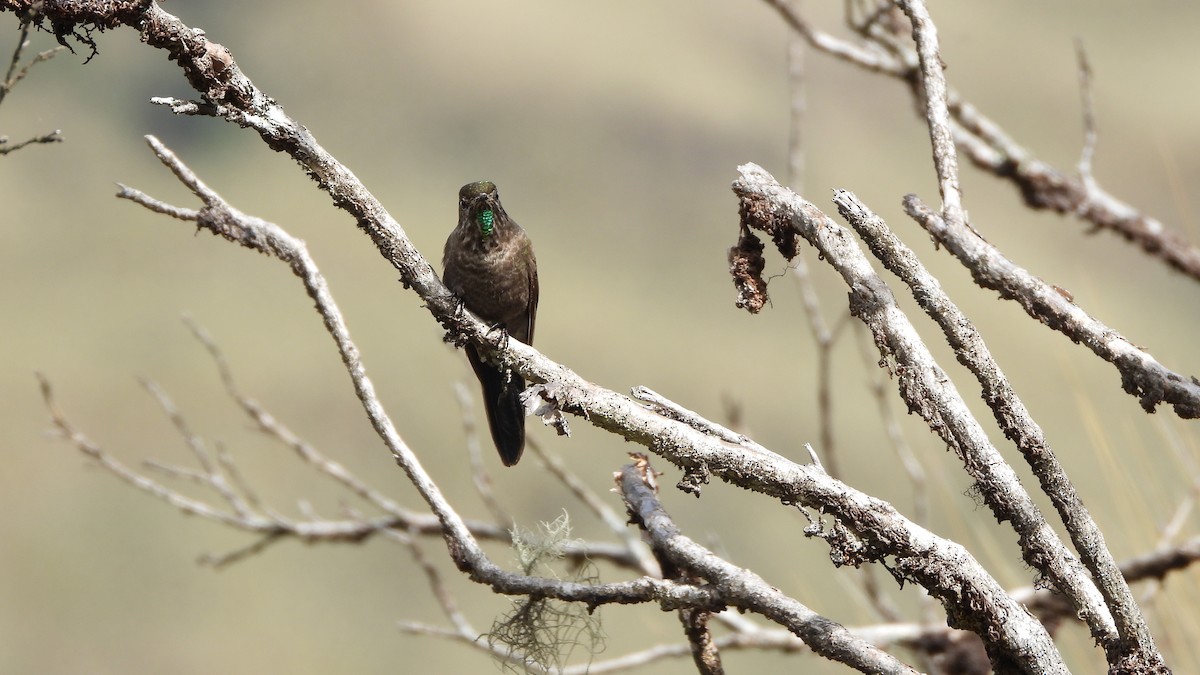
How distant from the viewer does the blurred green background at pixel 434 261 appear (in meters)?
45.1

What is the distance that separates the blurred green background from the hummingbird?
26.4 meters

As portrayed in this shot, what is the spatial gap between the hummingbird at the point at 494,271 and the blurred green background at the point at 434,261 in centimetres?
2640

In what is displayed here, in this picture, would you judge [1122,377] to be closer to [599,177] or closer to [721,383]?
[721,383]

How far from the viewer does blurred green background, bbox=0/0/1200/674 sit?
148 feet

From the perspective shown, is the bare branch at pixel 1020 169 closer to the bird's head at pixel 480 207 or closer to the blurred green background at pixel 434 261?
the bird's head at pixel 480 207

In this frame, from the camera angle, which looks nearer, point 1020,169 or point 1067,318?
point 1067,318

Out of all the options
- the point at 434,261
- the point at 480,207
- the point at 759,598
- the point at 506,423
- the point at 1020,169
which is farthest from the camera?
the point at 434,261

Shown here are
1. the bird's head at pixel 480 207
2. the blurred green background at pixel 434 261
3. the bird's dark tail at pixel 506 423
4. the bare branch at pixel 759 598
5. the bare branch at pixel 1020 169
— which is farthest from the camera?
the blurred green background at pixel 434 261

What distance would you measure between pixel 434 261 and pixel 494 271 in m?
33.6

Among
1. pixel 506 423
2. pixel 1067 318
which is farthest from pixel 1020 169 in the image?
pixel 1067 318

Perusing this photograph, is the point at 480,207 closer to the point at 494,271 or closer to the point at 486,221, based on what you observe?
the point at 486,221

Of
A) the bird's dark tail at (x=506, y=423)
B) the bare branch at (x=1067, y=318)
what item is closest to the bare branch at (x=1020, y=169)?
the bird's dark tail at (x=506, y=423)

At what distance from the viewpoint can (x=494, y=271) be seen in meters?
4.89

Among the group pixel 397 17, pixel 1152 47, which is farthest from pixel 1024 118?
pixel 397 17
